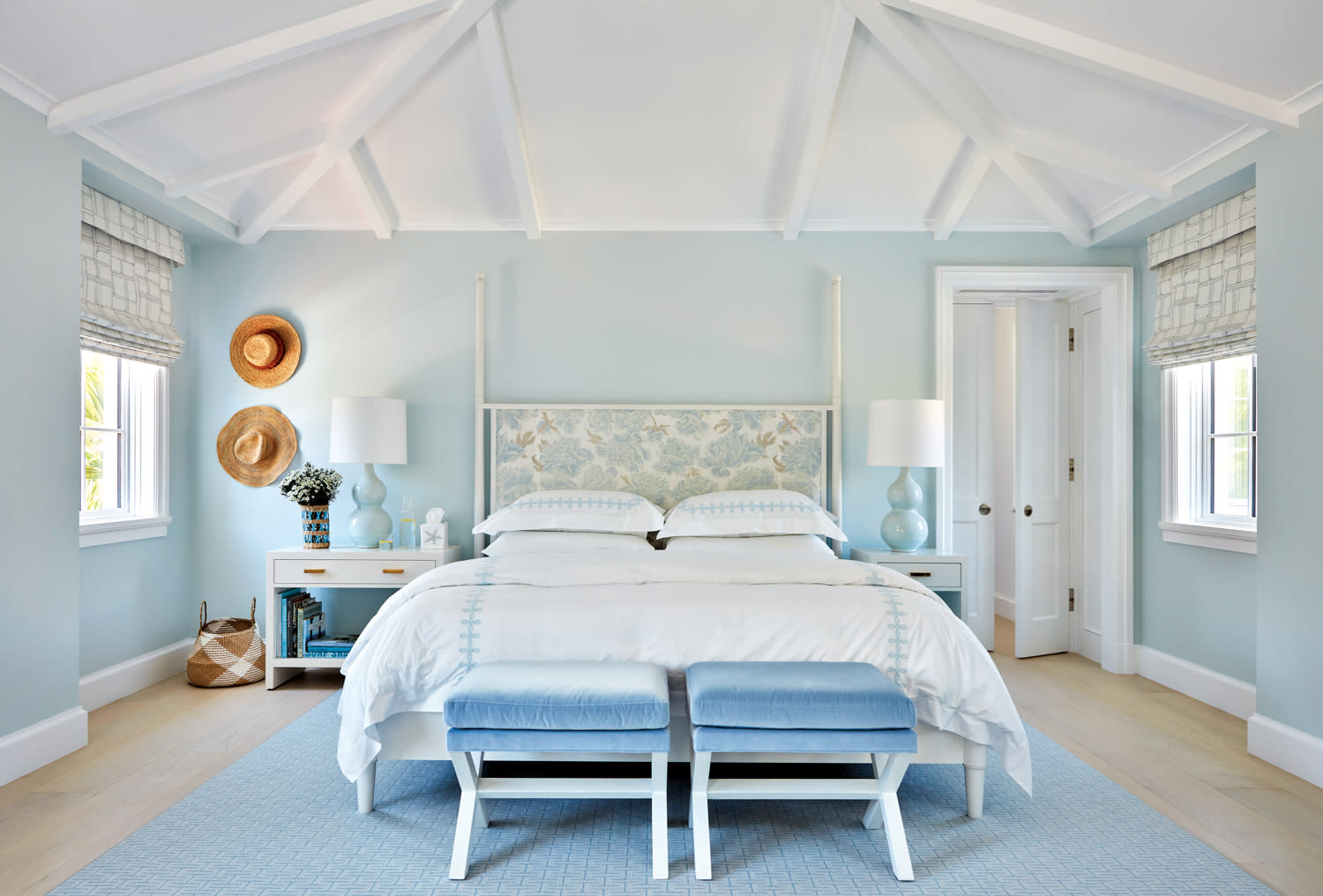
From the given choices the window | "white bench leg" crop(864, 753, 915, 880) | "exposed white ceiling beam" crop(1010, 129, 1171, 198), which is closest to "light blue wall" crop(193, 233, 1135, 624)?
"exposed white ceiling beam" crop(1010, 129, 1171, 198)

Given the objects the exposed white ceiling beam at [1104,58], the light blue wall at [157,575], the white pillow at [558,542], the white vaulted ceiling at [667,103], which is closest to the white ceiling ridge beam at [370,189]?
the white vaulted ceiling at [667,103]

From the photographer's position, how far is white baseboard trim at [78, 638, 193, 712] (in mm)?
3344

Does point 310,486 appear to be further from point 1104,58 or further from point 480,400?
point 1104,58

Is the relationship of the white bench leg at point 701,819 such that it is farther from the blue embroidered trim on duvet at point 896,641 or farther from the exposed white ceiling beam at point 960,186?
the exposed white ceiling beam at point 960,186

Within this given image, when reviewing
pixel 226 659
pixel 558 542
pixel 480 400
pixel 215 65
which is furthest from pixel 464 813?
pixel 215 65

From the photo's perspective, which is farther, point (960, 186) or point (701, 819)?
point (960, 186)

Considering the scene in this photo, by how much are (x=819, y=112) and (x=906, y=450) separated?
5.24 feet

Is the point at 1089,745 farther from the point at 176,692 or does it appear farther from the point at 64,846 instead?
the point at 176,692

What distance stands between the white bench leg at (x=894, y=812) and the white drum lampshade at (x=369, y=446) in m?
2.71

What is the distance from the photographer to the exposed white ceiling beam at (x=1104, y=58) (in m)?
2.77

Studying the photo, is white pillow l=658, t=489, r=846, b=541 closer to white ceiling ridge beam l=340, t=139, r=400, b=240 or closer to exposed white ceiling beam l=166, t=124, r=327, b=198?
white ceiling ridge beam l=340, t=139, r=400, b=240

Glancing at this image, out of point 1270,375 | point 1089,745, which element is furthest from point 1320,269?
point 1089,745

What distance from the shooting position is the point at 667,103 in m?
3.51

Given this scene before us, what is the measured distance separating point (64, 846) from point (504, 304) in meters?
2.91
